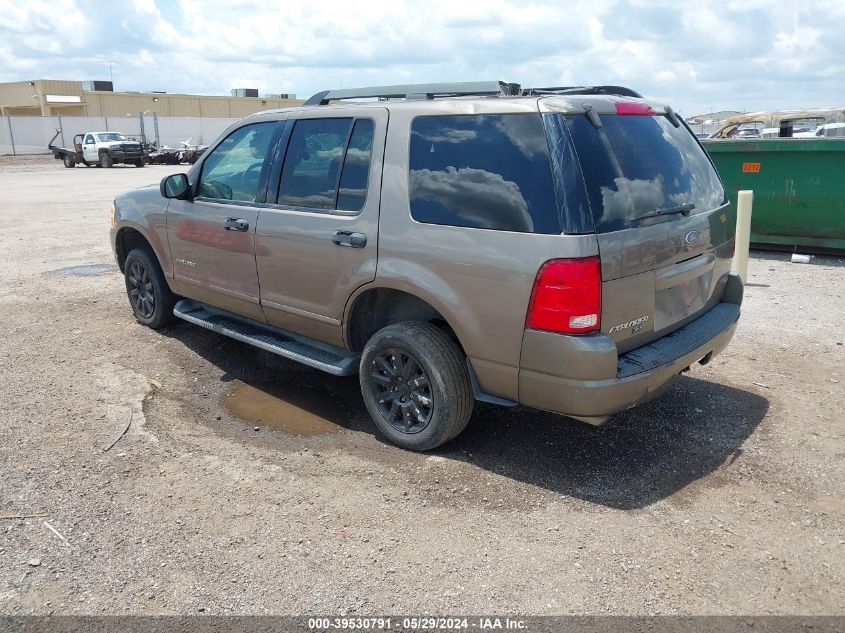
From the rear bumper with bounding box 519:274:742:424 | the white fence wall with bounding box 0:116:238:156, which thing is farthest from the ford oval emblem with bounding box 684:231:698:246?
the white fence wall with bounding box 0:116:238:156

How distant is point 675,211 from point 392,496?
2.11 meters

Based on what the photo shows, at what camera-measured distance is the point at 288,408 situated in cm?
492

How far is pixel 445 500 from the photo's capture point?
367cm

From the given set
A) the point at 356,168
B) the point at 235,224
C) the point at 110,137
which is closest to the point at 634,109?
the point at 356,168

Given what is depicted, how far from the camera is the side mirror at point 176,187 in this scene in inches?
211

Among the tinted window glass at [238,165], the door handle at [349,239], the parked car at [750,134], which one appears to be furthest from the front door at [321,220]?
the parked car at [750,134]

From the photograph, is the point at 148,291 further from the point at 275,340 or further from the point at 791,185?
the point at 791,185

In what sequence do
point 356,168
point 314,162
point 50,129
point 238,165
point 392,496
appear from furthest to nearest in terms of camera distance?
point 50,129 < point 238,165 < point 314,162 < point 356,168 < point 392,496

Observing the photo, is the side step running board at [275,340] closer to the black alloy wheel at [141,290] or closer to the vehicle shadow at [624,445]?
the black alloy wheel at [141,290]

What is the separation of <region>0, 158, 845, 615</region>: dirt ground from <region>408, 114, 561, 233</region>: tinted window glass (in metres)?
1.40

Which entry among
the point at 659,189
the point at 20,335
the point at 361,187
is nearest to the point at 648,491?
the point at 659,189

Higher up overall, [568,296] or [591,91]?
[591,91]

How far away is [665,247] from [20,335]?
5535 millimetres

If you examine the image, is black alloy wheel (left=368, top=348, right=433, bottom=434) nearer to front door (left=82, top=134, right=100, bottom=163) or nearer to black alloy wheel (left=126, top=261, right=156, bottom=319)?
black alloy wheel (left=126, top=261, right=156, bottom=319)
